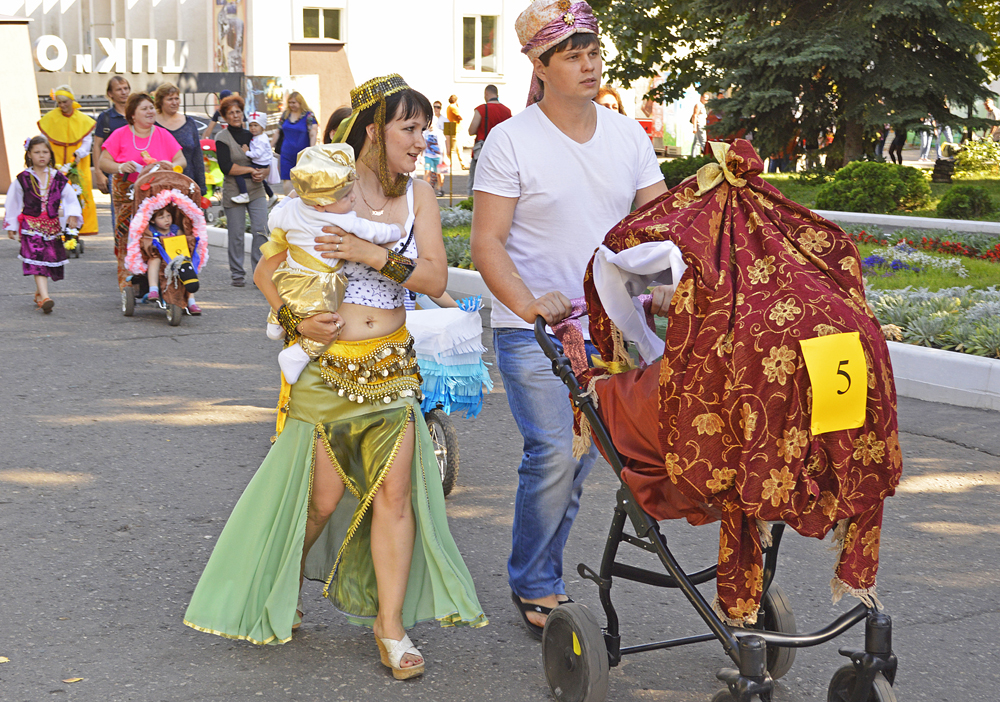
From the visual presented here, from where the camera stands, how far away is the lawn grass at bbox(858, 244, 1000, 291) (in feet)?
33.7

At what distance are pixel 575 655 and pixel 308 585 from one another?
1.53m

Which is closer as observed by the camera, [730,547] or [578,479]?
[730,547]

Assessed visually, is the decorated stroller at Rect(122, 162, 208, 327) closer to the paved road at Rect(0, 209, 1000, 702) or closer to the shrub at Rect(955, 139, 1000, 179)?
the paved road at Rect(0, 209, 1000, 702)

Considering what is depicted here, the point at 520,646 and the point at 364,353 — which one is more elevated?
the point at 364,353

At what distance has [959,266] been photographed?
37.0ft

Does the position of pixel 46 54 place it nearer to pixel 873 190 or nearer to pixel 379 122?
pixel 873 190

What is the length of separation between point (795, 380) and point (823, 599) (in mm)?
2115

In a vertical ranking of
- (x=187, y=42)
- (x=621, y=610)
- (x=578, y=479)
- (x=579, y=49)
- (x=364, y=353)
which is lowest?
(x=621, y=610)

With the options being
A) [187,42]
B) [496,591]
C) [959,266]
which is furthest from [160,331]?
[187,42]

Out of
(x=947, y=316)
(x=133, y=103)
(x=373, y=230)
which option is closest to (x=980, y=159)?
(x=947, y=316)

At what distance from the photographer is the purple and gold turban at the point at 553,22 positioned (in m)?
3.66

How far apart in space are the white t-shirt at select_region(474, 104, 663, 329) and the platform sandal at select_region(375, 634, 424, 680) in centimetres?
115

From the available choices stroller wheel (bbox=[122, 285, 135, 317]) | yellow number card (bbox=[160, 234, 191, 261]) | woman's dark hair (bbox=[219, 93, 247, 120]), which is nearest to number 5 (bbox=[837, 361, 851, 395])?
yellow number card (bbox=[160, 234, 191, 261])

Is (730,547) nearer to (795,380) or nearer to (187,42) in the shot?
(795,380)
